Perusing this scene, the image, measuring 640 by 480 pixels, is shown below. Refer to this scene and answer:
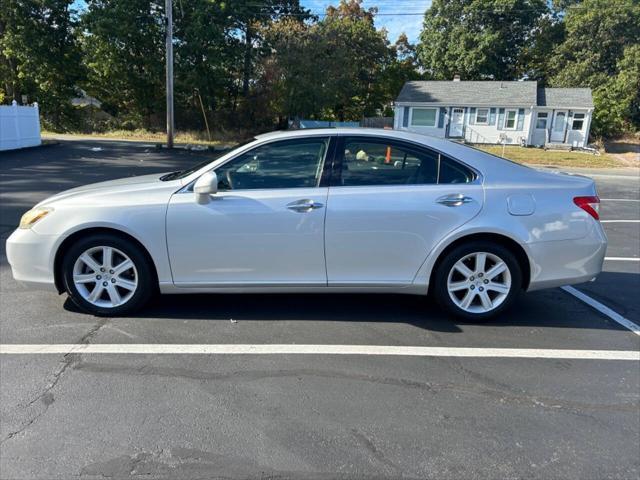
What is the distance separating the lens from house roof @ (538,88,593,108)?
36.1 m

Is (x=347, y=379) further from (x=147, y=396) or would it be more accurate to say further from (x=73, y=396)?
(x=73, y=396)

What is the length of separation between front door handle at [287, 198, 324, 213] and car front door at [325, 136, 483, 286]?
0.38ft

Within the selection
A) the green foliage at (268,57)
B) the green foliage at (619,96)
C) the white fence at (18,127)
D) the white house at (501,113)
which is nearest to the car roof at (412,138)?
the white fence at (18,127)

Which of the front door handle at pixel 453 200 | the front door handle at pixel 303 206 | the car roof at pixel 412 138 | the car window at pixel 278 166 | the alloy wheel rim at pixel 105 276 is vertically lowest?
the alloy wheel rim at pixel 105 276

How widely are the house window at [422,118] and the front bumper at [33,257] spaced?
36548 mm

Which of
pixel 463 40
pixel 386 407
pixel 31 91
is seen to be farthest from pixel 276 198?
pixel 463 40

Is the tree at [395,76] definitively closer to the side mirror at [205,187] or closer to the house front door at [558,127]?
the house front door at [558,127]

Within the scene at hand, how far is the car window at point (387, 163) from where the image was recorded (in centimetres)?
410

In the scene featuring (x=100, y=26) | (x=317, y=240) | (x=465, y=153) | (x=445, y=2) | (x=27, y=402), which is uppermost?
(x=445, y=2)

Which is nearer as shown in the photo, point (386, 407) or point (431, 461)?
point (431, 461)

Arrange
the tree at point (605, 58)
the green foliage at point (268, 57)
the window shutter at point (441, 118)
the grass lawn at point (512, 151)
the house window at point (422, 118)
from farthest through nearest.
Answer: the tree at point (605, 58) → the house window at point (422, 118) → the window shutter at point (441, 118) → the green foliage at point (268, 57) → the grass lawn at point (512, 151)

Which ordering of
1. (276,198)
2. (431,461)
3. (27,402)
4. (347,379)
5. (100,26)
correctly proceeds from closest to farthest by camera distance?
(431,461)
(27,402)
(347,379)
(276,198)
(100,26)

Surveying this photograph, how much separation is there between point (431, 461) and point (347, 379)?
0.90 m

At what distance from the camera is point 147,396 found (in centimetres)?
302
